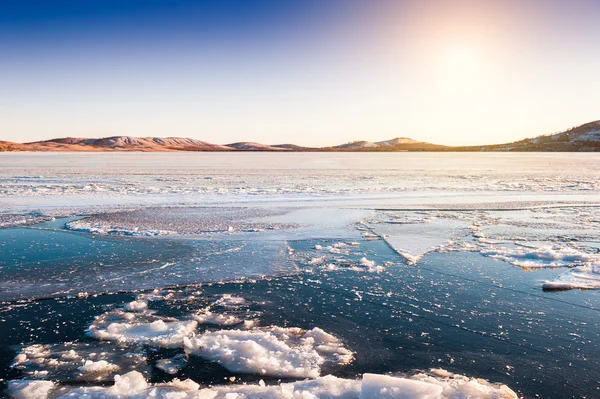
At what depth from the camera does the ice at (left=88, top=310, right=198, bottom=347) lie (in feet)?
13.0

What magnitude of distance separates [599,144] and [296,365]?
13832 centimetres

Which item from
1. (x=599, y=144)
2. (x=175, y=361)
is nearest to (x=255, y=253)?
(x=175, y=361)

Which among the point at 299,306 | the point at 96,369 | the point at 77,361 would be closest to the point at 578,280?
the point at 299,306

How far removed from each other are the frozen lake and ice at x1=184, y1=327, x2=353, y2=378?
18mm

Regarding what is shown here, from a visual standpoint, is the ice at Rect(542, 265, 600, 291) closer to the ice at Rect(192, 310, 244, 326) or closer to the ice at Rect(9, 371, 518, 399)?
the ice at Rect(9, 371, 518, 399)

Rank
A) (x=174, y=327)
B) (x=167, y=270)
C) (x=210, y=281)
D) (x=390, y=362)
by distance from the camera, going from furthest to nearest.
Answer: (x=167, y=270) < (x=210, y=281) < (x=174, y=327) < (x=390, y=362)

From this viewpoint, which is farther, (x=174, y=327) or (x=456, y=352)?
(x=174, y=327)

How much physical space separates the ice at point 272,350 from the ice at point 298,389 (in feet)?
0.85

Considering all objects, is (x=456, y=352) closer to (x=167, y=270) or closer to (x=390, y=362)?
(x=390, y=362)

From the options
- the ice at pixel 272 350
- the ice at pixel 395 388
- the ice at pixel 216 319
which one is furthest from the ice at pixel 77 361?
the ice at pixel 395 388

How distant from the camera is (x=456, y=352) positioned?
3703 millimetres

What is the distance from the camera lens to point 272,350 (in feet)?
12.3

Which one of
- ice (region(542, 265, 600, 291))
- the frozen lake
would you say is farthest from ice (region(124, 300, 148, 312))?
ice (region(542, 265, 600, 291))

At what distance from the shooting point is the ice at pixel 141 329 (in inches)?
156
